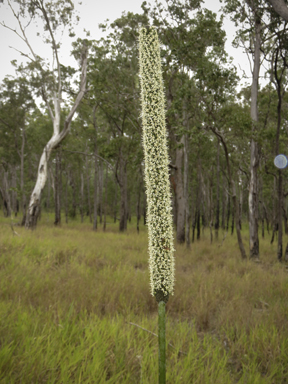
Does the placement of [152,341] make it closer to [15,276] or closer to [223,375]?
[223,375]

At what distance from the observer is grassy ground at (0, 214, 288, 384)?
2717 mm

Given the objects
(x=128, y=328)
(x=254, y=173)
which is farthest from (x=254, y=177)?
(x=128, y=328)

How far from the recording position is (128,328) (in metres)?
3.66

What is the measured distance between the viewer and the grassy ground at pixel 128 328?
A: 272 centimetres

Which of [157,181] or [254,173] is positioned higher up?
[254,173]

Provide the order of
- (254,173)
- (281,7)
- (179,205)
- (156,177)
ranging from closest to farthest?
1. (156,177)
2. (281,7)
3. (254,173)
4. (179,205)

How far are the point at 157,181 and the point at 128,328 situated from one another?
113 inches

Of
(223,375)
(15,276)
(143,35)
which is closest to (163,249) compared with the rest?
(143,35)

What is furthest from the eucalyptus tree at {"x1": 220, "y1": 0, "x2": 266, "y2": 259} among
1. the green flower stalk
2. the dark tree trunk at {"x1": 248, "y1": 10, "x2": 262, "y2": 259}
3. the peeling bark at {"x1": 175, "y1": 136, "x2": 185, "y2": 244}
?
the green flower stalk

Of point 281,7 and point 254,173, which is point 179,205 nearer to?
point 254,173

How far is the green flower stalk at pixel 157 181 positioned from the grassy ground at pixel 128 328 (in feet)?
4.86

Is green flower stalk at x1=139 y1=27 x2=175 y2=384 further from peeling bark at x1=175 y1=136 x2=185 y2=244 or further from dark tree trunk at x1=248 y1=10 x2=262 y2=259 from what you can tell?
peeling bark at x1=175 y1=136 x2=185 y2=244

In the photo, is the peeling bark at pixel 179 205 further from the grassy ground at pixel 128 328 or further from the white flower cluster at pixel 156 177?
the white flower cluster at pixel 156 177

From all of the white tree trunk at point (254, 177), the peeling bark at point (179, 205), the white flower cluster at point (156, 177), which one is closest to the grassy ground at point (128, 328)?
the white flower cluster at point (156, 177)
